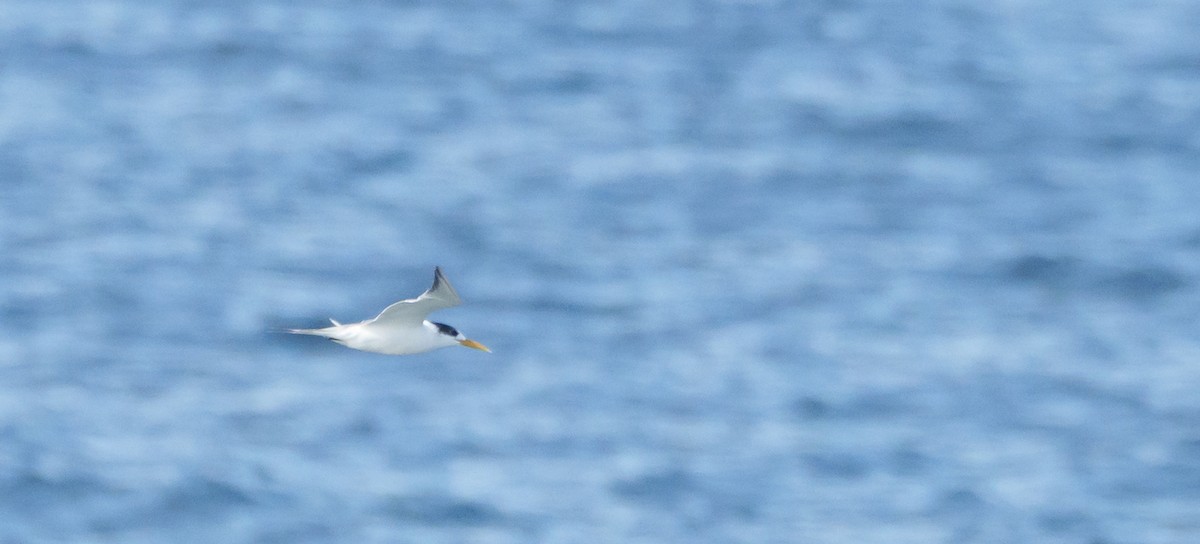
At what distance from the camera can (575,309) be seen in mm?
23766

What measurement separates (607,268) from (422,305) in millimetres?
13327

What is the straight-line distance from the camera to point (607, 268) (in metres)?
25.0

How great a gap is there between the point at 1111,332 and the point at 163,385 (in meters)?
11.3

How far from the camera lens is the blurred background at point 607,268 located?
19953 mm

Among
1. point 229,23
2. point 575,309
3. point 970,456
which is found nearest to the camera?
point 970,456

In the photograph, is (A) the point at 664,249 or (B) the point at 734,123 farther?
(B) the point at 734,123

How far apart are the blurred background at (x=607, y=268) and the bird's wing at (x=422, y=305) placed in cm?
669

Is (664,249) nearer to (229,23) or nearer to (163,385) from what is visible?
(163,385)

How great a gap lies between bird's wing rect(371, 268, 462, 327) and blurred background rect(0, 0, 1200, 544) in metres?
6.69

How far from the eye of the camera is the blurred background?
19953mm

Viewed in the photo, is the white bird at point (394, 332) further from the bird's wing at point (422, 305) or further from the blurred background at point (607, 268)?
the blurred background at point (607, 268)

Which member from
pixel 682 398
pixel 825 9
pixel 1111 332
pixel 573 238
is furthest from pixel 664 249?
pixel 825 9

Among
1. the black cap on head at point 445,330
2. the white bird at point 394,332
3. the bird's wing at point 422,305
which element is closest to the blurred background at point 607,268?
the black cap on head at point 445,330

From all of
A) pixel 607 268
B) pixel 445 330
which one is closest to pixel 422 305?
pixel 445 330
